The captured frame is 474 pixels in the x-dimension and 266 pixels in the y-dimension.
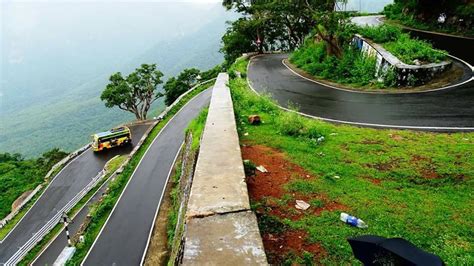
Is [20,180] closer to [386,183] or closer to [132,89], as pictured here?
[132,89]

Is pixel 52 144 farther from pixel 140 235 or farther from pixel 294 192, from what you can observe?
pixel 294 192

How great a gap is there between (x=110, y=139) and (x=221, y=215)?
31.7m

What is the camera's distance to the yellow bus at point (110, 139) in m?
34.7

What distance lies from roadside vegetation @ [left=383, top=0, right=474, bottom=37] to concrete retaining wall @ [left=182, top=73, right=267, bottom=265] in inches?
1013

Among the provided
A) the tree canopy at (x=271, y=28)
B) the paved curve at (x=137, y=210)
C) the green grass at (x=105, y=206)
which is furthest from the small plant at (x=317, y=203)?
the tree canopy at (x=271, y=28)

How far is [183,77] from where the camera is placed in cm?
5381

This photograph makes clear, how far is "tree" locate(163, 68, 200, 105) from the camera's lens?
52.5 meters

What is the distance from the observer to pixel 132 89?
48.9 metres

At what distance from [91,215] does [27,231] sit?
1047 cm

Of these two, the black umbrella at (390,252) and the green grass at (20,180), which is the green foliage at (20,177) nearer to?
the green grass at (20,180)

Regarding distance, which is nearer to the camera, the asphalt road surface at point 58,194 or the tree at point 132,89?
the asphalt road surface at point 58,194

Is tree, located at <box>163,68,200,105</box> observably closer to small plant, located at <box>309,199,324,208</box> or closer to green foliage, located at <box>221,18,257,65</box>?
green foliage, located at <box>221,18,257,65</box>

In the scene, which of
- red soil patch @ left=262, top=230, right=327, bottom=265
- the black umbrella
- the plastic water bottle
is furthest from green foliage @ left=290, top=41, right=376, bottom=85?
the black umbrella

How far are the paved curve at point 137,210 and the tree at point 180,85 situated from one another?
72.4 ft
